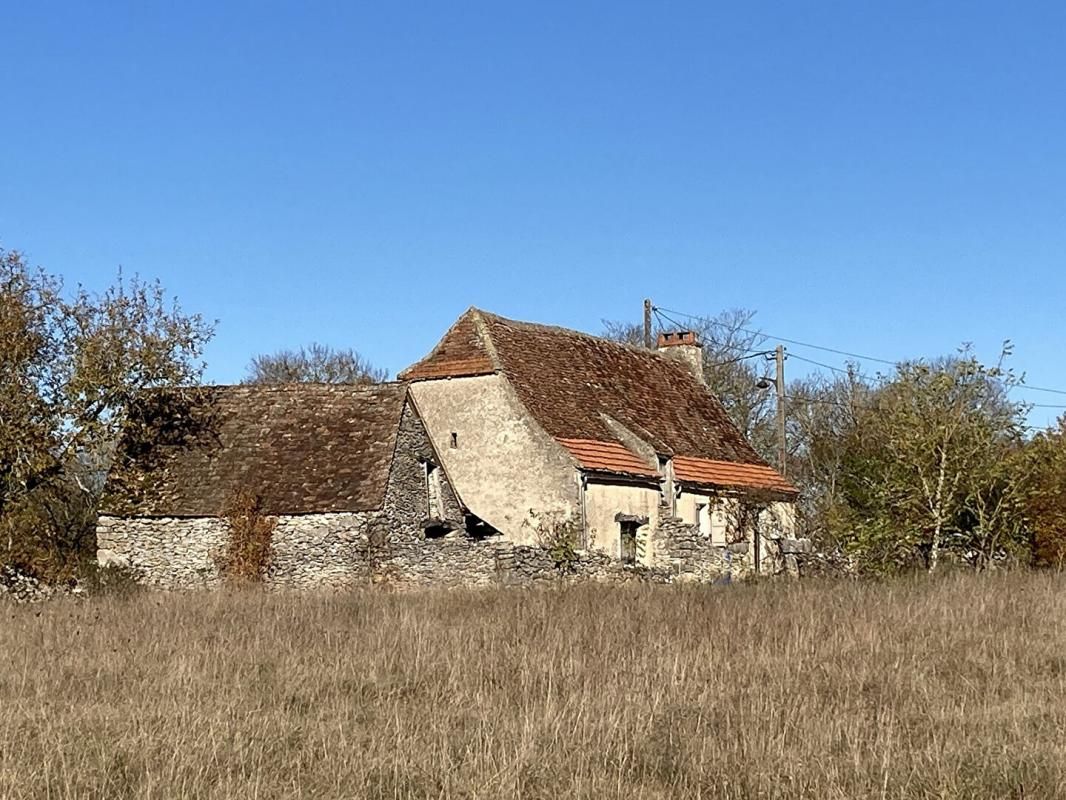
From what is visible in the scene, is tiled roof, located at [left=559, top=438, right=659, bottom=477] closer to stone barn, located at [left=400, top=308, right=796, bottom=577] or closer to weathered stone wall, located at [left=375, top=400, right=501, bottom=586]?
stone barn, located at [left=400, top=308, right=796, bottom=577]

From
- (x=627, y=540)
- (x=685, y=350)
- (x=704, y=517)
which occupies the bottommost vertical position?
(x=627, y=540)

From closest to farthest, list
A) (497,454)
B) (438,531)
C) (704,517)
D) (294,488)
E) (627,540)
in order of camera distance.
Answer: (294,488) → (438,531) → (627,540) → (497,454) → (704,517)

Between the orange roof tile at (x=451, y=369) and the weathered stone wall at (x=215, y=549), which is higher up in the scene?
the orange roof tile at (x=451, y=369)

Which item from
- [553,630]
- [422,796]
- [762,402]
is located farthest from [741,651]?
[762,402]

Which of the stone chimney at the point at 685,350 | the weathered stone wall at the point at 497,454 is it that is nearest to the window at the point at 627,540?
the weathered stone wall at the point at 497,454

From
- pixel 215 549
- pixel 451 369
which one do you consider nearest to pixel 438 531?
pixel 451 369

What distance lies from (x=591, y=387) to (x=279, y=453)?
9722 mm

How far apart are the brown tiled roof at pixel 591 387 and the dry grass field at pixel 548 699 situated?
594 inches

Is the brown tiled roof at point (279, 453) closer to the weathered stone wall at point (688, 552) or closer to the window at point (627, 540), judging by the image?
the window at point (627, 540)

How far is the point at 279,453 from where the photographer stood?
2989cm

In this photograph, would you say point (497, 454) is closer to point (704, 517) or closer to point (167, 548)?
point (704, 517)

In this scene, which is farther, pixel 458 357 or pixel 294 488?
pixel 458 357

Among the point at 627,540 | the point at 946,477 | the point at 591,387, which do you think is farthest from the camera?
the point at 591,387

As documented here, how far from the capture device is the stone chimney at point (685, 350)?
138 ft
